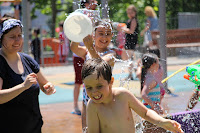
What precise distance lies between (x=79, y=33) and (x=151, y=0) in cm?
1585

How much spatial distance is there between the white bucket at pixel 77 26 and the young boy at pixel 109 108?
3.39 ft

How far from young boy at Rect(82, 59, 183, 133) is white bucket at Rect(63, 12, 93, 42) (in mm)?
1032

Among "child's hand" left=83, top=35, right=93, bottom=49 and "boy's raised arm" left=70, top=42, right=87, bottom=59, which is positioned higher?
"child's hand" left=83, top=35, right=93, bottom=49

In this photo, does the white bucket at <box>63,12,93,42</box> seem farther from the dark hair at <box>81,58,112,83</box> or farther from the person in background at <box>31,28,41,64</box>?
the person in background at <box>31,28,41,64</box>

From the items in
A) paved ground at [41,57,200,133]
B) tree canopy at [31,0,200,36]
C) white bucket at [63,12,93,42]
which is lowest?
paved ground at [41,57,200,133]

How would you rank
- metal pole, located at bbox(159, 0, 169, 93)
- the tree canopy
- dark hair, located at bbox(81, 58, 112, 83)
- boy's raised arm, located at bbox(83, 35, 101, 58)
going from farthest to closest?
the tree canopy → metal pole, located at bbox(159, 0, 169, 93) → boy's raised arm, located at bbox(83, 35, 101, 58) → dark hair, located at bbox(81, 58, 112, 83)

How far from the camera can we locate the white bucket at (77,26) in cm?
361

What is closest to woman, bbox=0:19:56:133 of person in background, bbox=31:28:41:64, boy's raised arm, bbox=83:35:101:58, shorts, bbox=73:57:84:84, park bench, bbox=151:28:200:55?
boy's raised arm, bbox=83:35:101:58

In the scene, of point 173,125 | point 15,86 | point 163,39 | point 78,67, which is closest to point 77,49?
point 15,86

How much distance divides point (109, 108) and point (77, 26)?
1238 millimetres

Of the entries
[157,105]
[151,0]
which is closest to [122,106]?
[157,105]

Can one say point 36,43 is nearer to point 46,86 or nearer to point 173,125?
point 46,86

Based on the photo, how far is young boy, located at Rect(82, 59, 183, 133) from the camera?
258cm

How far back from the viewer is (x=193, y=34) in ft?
50.5
